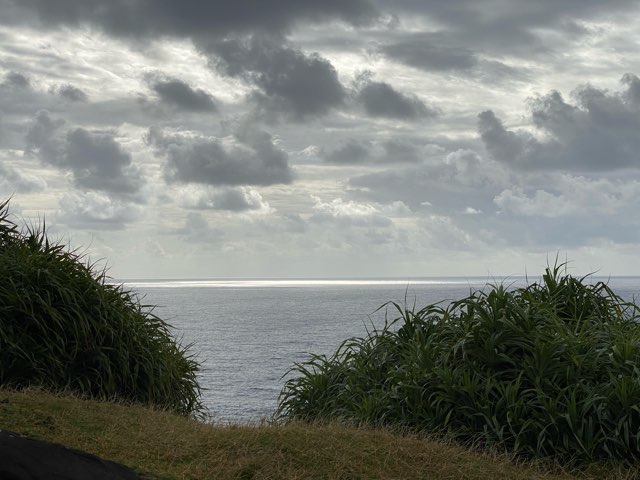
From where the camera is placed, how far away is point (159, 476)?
650 cm

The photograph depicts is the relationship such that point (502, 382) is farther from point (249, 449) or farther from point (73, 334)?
point (73, 334)

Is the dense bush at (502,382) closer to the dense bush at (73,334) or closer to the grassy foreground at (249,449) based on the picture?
the grassy foreground at (249,449)

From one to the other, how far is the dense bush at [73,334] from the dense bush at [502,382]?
2.42 meters

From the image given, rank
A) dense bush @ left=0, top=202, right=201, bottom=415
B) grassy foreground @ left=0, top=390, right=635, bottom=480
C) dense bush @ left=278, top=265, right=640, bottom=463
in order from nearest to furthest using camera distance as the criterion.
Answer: grassy foreground @ left=0, top=390, right=635, bottom=480
dense bush @ left=278, top=265, right=640, bottom=463
dense bush @ left=0, top=202, right=201, bottom=415

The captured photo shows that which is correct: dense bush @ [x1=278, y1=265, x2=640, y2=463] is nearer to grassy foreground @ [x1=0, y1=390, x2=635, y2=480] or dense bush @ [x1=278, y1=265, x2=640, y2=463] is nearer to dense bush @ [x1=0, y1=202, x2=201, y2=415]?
grassy foreground @ [x1=0, y1=390, x2=635, y2=480]

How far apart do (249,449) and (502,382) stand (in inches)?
145

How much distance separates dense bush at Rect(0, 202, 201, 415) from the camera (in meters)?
10.5

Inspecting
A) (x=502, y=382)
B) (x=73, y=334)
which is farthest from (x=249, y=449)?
(x=73, y=334)

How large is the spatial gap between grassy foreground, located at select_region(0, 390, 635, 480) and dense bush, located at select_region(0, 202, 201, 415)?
6.54 feet

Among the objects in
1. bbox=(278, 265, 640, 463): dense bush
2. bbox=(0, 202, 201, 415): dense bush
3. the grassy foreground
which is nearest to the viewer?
the grassy foreground

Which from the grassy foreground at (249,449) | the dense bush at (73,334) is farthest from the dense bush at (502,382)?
the dense bush at (73,334)

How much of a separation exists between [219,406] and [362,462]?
26.3m

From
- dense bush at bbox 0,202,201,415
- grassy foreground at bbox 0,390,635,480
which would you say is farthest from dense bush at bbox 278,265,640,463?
dense bush at bbox 0,202,201,415

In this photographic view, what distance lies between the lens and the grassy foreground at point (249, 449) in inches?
272
